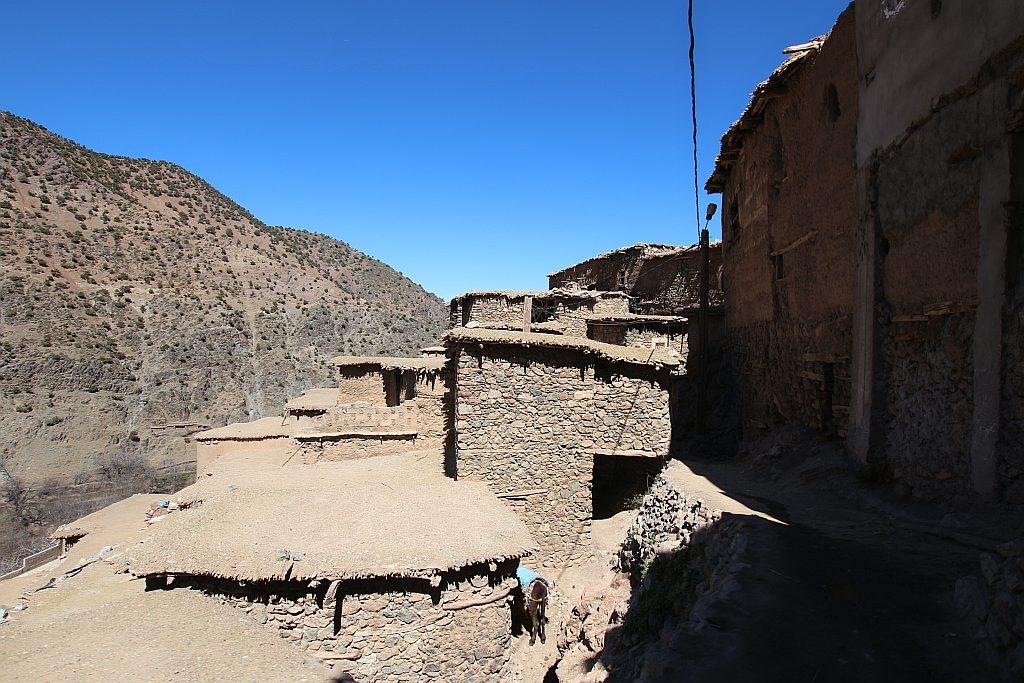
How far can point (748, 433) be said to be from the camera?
1315cm

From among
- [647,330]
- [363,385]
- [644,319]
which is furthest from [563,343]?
[363,385]

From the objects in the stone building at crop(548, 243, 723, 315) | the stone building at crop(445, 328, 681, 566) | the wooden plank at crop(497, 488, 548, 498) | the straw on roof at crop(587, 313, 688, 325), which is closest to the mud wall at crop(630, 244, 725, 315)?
the stone building at crop(548, 243, 723, 315)

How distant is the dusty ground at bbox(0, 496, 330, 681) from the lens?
6.28m

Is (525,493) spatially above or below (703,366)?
below

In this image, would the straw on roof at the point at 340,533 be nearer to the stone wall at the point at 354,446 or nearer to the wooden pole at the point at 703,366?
the stone wall at the point at 354,446

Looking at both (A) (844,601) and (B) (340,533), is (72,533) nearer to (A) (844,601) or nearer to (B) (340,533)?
(B) (340,533)

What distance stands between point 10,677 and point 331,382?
117 ft

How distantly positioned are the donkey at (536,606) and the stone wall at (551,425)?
135 centimetres

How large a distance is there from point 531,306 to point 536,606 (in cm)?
1278

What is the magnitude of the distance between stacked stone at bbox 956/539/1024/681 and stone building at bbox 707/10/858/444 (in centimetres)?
539

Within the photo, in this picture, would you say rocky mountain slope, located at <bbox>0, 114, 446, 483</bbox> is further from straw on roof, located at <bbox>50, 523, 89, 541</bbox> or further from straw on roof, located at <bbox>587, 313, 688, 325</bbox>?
straw on roof, located at <bbox>587, 313, 688, 325</bbox>

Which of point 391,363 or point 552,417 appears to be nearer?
point 552,417

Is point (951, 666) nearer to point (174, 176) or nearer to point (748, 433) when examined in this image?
point (748, 433)

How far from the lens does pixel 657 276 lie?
22.2 metres
